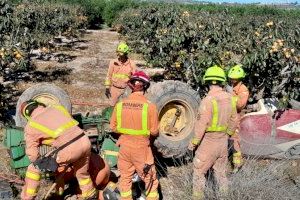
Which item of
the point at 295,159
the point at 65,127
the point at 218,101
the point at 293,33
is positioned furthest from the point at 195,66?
the point at 65,127

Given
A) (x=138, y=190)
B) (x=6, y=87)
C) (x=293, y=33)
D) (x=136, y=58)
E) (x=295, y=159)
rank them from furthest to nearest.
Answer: (x=136, y=58), (x=6, y=87), (x=293, y=33), (x=295, y=159), (x=138, y=190)

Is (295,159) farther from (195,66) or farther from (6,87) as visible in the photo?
(6,87)

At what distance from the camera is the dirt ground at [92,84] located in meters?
6.21

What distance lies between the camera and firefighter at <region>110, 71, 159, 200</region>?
5.67 meters

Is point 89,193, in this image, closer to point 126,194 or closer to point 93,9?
point 126,194

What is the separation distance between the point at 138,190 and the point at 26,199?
1.64m

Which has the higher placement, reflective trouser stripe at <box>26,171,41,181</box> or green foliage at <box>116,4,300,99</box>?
green foliage at <box>116,4,300,99</box>

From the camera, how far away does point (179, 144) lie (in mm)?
7117

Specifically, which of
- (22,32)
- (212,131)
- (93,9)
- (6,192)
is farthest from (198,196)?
(93,9)

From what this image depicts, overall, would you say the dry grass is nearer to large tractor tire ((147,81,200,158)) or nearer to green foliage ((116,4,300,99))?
large tractor tire ((147,81,200,158))

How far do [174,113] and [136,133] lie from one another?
1852 millimetres

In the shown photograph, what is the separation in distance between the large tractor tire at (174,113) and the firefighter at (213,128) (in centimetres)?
109

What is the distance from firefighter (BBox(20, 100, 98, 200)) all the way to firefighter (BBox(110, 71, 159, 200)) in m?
0.53

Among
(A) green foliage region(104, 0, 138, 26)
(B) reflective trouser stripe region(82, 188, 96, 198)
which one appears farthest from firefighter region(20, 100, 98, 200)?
(A) green foliage region(104, 0, 138, 26)
